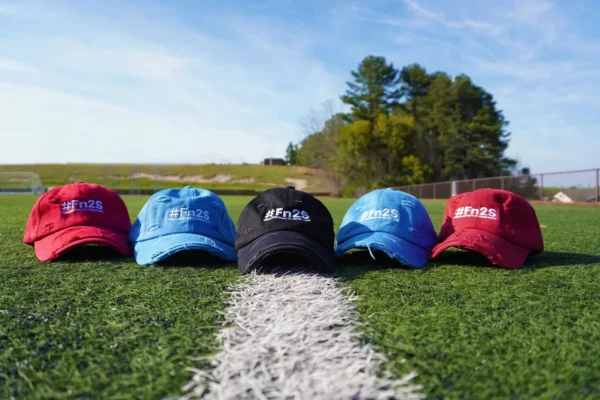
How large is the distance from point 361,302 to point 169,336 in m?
0.65

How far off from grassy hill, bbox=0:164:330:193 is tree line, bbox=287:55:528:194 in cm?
376

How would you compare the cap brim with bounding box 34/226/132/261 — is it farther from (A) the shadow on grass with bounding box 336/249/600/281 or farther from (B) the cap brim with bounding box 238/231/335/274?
(A) the shadow on grass with bounding box 336/249/600/281

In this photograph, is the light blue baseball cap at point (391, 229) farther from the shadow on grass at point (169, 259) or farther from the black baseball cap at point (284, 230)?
the shadow on grass at point (169, 259)

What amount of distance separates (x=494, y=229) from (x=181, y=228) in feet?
4.70

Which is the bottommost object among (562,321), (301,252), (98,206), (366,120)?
(562,321)

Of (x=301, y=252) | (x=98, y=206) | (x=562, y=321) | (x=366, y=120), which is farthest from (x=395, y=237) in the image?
(x=366, y=120)

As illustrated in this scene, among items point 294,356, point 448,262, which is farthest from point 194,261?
point 294,356

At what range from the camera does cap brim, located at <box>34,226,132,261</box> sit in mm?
2266

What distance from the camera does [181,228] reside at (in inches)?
89.5

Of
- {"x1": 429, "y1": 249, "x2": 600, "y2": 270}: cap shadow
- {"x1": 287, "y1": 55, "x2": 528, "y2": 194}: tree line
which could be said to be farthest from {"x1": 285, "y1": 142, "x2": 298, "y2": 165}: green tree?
{"x1": 429, "y1": 249, "x2": 600, "y2": 270}: cap shadow

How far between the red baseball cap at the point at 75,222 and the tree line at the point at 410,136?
3240 centimetres

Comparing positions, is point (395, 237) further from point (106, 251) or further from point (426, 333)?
point (106, 251)

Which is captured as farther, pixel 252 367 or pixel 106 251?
pixel 106 251

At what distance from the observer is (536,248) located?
241cm
